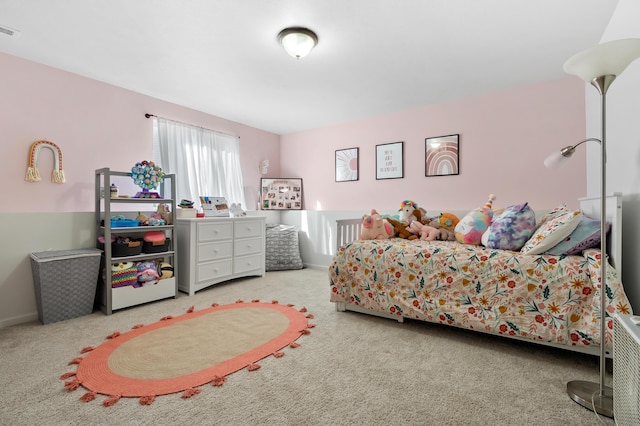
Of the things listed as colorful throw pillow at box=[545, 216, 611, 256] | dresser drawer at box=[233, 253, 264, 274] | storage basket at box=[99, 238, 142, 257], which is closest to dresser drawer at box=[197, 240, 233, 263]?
dresser drawer at box=[233, 253, 264, 274]

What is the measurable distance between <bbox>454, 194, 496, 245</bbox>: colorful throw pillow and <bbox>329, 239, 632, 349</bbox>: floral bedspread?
44cm

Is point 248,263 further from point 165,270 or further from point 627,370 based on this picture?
point 627,370

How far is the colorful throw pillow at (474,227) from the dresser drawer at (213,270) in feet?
7.89

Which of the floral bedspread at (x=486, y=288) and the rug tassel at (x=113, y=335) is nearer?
the floral bedspread at (x=486, y=288)

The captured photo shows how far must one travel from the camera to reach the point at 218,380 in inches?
59.9

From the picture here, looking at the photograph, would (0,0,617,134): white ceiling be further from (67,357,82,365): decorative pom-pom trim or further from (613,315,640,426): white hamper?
(67,357,82,365): decorative pom-pom trim

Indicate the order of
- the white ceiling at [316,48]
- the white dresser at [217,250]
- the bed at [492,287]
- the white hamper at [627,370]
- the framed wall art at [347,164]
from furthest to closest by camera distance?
1. the framed wall art at [347,164]
2. the white dresser at [217,250]
3. the white ceiling at [316,48]
4. the bed at [492,287]
5. the white hamper at [627,370]

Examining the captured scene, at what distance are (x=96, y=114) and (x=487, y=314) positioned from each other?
3.74 metres

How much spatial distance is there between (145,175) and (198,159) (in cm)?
114

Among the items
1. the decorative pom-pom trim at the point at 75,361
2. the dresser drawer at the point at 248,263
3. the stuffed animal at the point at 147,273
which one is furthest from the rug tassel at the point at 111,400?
the dresser drawer at the point at 248,263

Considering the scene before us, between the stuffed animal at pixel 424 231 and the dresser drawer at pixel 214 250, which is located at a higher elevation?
the stuffed animal at pixel 424 231

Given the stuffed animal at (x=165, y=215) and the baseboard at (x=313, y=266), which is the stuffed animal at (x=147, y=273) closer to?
the stuffed animal at (x=165, y=215)

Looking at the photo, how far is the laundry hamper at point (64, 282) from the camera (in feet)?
7.57

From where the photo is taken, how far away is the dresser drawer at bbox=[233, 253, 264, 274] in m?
3.56
